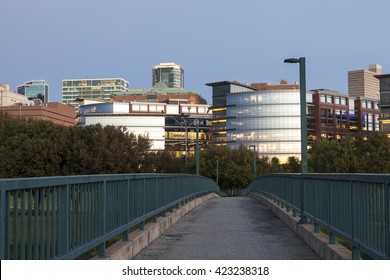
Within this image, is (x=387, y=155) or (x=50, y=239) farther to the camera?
(x=387, y=155)

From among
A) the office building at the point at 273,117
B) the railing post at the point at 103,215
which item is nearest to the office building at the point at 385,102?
the office building at the point at 273,117

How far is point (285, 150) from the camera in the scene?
162375 millimetres

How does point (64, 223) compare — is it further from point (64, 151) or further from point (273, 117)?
point (273, 117)

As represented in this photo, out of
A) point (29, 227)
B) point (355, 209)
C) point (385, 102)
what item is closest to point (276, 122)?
point (385, 102)

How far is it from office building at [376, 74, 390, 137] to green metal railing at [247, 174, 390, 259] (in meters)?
157

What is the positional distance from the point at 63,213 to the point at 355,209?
3.67 m

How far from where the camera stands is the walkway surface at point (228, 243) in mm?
10320

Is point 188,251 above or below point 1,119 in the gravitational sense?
below

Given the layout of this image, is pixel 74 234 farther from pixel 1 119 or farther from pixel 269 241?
pixel 1 119

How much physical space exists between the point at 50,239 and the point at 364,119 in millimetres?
194284

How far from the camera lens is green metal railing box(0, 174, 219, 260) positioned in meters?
5.03

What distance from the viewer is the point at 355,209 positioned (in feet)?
25.6
